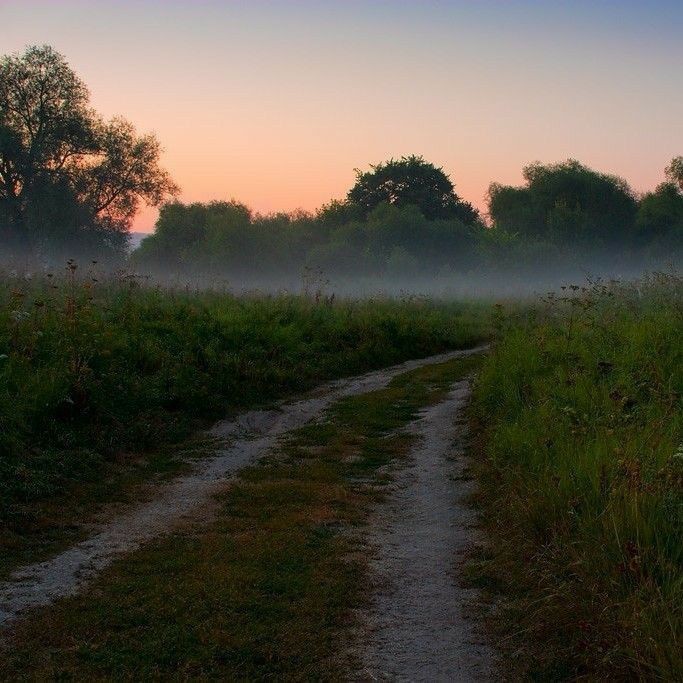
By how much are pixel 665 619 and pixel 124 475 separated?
5.75 m

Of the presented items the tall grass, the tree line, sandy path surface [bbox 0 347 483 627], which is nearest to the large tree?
the tree line

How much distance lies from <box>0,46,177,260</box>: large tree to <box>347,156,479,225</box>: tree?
36382 mm

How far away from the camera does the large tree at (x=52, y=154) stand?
30.8 metres

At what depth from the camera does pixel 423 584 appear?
5.07 metres

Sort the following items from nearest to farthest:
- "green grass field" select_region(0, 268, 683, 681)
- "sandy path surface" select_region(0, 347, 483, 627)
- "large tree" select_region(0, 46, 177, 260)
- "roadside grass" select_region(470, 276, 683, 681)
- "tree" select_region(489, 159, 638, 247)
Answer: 1. "roadside grass" select_region(470, 276, 683, 681)
2. "green grass field" select_region(0, 268, 683, 681)
3. "sandy path surface" select_region(0, 347, 483, 627)
4. "large tree" select_region(0, 46, 177, 260)
5. "tree" select_region(489, 159, 638, 247)

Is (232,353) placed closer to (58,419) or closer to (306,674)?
(58,419)

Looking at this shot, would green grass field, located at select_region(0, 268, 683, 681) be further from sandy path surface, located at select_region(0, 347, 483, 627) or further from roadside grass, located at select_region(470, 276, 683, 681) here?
sandy path surface, located at select_region(0, 347, 483, 627)

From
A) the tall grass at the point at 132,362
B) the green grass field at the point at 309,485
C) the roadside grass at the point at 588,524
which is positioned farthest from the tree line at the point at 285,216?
the roadside grass at the point at 588,524

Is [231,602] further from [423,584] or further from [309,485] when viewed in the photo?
[309,485]

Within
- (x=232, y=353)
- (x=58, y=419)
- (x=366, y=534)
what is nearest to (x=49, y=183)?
(x=232, y=353)

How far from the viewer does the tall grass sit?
26.2 feet

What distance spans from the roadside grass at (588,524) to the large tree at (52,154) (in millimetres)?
27031

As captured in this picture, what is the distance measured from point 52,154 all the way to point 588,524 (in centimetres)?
3153

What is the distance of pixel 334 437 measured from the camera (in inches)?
389
